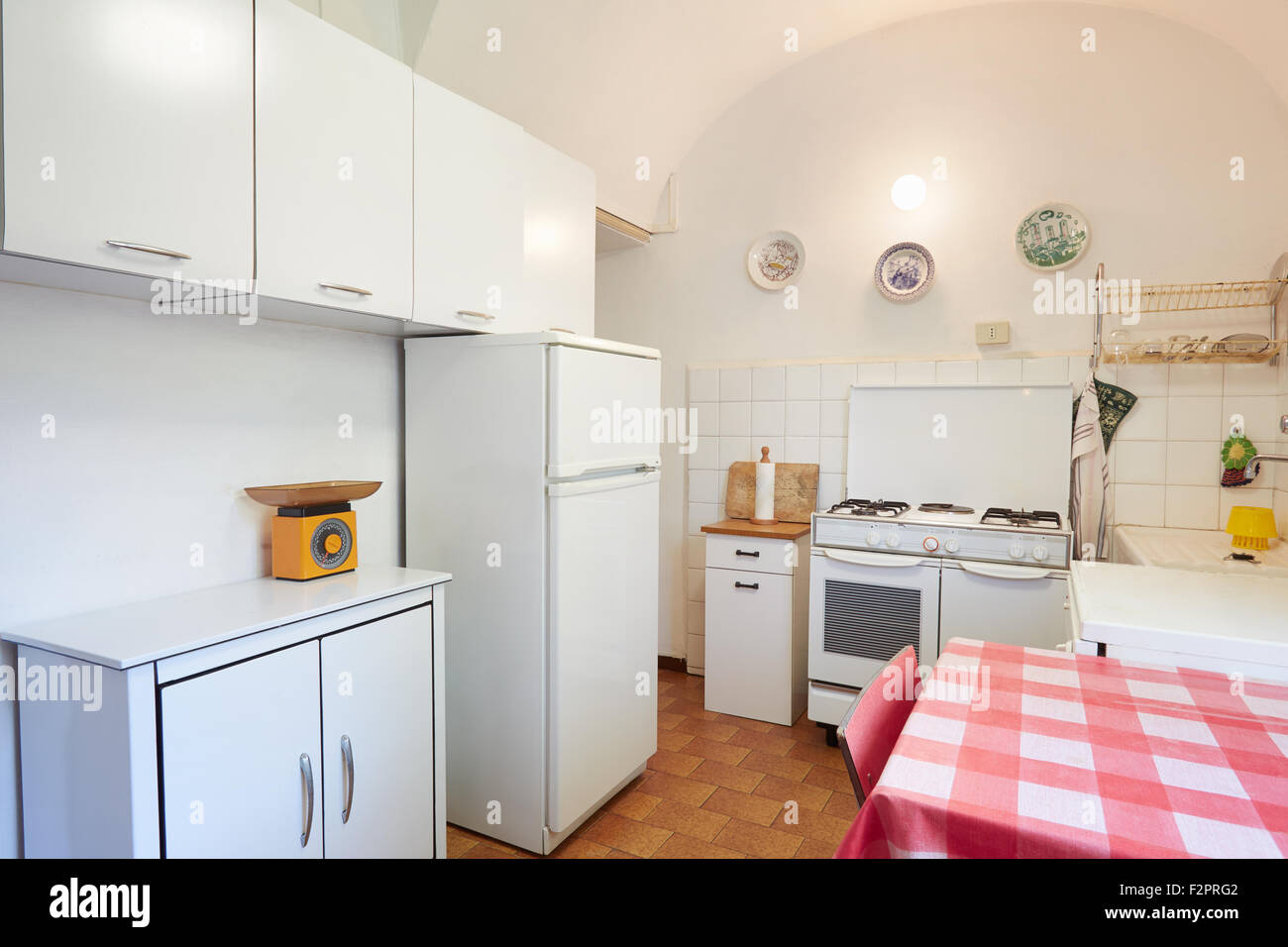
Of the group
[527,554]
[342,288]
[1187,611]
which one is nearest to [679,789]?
[527,554]

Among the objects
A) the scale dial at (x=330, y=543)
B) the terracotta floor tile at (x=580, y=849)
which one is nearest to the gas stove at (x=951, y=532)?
the terracotta floor tile at (x=580, y=849)

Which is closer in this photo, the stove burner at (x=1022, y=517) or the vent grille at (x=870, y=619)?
the stove burner at (x=1022, y=517)

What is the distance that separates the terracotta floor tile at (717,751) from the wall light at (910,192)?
242cm

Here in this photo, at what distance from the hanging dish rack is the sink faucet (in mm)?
343

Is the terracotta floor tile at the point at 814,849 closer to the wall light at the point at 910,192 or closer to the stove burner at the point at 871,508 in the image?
the stove burner at the point at 871,508

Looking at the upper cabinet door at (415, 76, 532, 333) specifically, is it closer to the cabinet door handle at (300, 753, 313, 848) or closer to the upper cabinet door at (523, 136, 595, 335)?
the upper cabinet door at (523, 136, 595, 335)

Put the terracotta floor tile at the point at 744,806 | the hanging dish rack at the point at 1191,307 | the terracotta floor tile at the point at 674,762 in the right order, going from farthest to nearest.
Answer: the terracotta floor tile at the point at 674,762 → the hanging dish rack at the point at 1191,307 → the terracotta floor tile at the point at 744,806

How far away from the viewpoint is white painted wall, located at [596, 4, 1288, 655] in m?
2.74

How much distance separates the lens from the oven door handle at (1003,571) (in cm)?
262

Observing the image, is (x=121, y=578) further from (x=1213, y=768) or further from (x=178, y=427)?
(x=1213, y=768)

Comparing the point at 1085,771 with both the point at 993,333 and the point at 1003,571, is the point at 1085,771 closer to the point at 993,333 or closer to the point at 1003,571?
the point at 1003,571

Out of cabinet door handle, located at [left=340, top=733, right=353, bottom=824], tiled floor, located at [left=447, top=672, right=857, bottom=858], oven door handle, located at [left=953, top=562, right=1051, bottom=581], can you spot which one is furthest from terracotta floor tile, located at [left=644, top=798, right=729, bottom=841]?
oven door handle, located at [left=953, top=562, right=1051, bottom=581]
